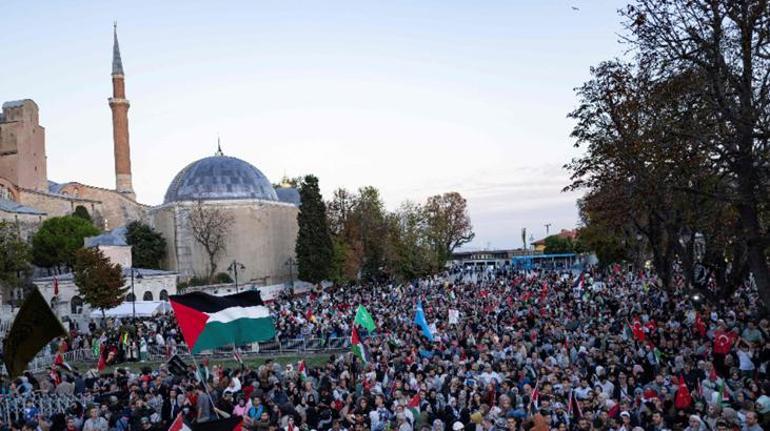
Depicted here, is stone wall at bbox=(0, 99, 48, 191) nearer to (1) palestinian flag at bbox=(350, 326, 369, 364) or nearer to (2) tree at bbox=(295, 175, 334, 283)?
(2) tree at bbox=(295, 175, 334, 283)

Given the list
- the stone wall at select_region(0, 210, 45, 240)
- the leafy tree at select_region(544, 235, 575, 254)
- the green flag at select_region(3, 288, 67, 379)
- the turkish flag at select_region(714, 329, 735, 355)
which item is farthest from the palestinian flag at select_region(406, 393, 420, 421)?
the leafy tree at select_region(544, 235, 575, 254)

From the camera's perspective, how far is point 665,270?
2431 centimetres

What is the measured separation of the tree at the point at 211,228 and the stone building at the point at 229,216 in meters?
0.25

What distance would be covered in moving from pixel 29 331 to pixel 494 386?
7.37 meters

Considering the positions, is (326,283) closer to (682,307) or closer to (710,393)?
(682,307)

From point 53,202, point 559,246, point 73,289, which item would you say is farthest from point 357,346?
point 559,246

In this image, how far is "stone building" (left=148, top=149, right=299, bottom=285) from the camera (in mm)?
57125

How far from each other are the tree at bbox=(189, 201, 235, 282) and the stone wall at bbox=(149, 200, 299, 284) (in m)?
0.38

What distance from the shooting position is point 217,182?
58.2 metres

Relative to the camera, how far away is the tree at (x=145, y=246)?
185 ft

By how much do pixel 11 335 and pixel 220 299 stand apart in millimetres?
3224

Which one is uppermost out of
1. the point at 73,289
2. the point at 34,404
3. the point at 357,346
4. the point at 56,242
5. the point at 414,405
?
the point at 56,242

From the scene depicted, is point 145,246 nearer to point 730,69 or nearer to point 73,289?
point 73,289

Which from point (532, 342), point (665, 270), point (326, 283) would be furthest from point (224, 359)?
point (326, 283)
